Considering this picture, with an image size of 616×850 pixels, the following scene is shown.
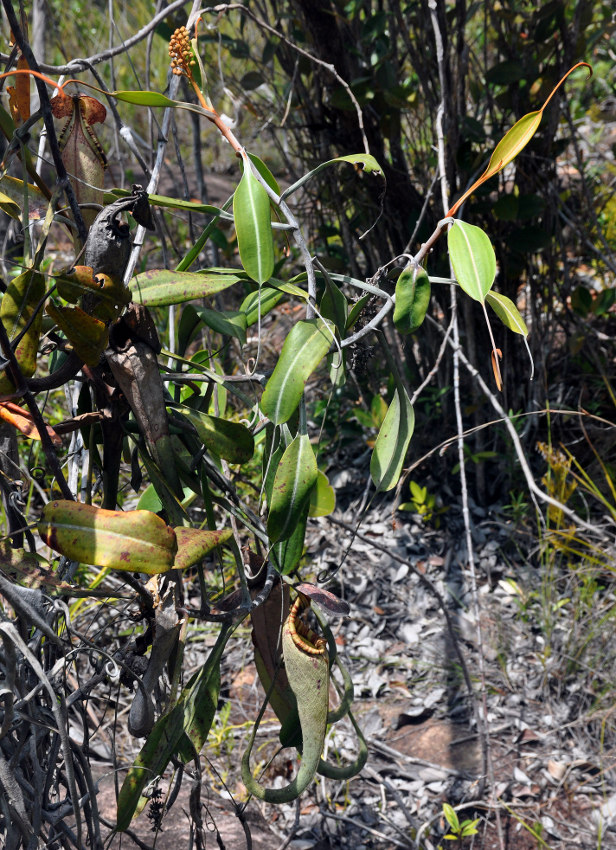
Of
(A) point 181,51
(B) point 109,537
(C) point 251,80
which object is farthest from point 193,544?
(C) point 251,80

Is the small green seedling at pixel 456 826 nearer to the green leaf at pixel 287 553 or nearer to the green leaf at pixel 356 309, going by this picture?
the green leaf at pixel 287 553

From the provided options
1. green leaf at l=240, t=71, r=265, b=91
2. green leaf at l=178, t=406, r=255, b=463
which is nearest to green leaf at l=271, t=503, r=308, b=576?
green leaf at l=178, t=406, r=255, b=463

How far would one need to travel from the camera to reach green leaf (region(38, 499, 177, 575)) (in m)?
0.64

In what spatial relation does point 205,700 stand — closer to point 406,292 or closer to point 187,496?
point 187,496

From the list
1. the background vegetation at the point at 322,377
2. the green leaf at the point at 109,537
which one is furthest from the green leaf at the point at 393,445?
the green leaf at the point at 109,537

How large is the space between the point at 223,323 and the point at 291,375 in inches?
7.4

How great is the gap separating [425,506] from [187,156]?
301cm

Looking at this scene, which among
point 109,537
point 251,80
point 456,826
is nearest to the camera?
point 109,537

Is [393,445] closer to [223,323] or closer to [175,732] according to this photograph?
[223,323]

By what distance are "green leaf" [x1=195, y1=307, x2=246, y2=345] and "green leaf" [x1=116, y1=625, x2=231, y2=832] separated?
0.34 m

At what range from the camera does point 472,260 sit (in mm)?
708

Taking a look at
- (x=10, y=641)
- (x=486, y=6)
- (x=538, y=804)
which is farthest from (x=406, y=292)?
(x=486, y=6)

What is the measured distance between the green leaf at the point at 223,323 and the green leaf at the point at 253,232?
0.48 ft

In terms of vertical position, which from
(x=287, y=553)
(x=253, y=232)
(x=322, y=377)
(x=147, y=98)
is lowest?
(x=322, y=377)
